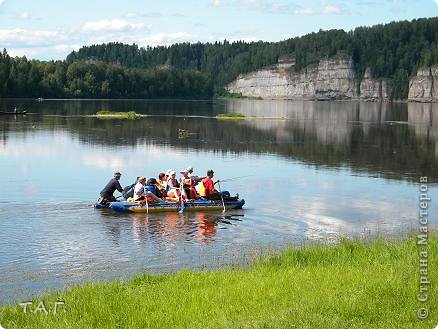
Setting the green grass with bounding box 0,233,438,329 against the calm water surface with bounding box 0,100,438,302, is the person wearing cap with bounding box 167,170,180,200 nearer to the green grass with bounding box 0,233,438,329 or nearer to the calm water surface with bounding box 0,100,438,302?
the calm water surface with bounding box 0,100,438,302

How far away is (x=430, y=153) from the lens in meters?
43.2

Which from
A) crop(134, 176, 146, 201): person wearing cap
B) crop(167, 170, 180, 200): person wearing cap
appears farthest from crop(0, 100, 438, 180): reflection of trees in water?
crop(134, 176, 146, 201): person wearing cap

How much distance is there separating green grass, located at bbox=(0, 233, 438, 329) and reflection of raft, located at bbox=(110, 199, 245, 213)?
32.6 feet

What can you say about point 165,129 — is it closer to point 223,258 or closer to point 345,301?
point 223,258

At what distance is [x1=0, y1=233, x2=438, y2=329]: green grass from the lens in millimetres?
9258

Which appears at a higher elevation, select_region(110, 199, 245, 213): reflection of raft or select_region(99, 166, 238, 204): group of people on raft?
select_region(99, 166, 238, 204): group of people on raft

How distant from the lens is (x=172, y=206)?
23.1 metres

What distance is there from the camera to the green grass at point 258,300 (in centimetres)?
926

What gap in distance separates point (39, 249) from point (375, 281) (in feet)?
30.2

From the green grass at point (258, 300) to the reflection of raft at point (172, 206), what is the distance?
9.95 metres

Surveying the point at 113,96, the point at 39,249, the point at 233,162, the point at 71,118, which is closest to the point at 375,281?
the point at 39,249

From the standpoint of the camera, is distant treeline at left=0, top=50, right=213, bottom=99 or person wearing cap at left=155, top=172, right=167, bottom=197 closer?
person wearing cap at left=155, top=172, right=167, bottom=197

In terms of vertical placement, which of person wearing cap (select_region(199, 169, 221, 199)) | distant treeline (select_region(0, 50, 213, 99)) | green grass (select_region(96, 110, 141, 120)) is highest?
distant treeline (select_region(0, 50, 213, 99))

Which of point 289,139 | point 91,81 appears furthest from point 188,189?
point 91,81
